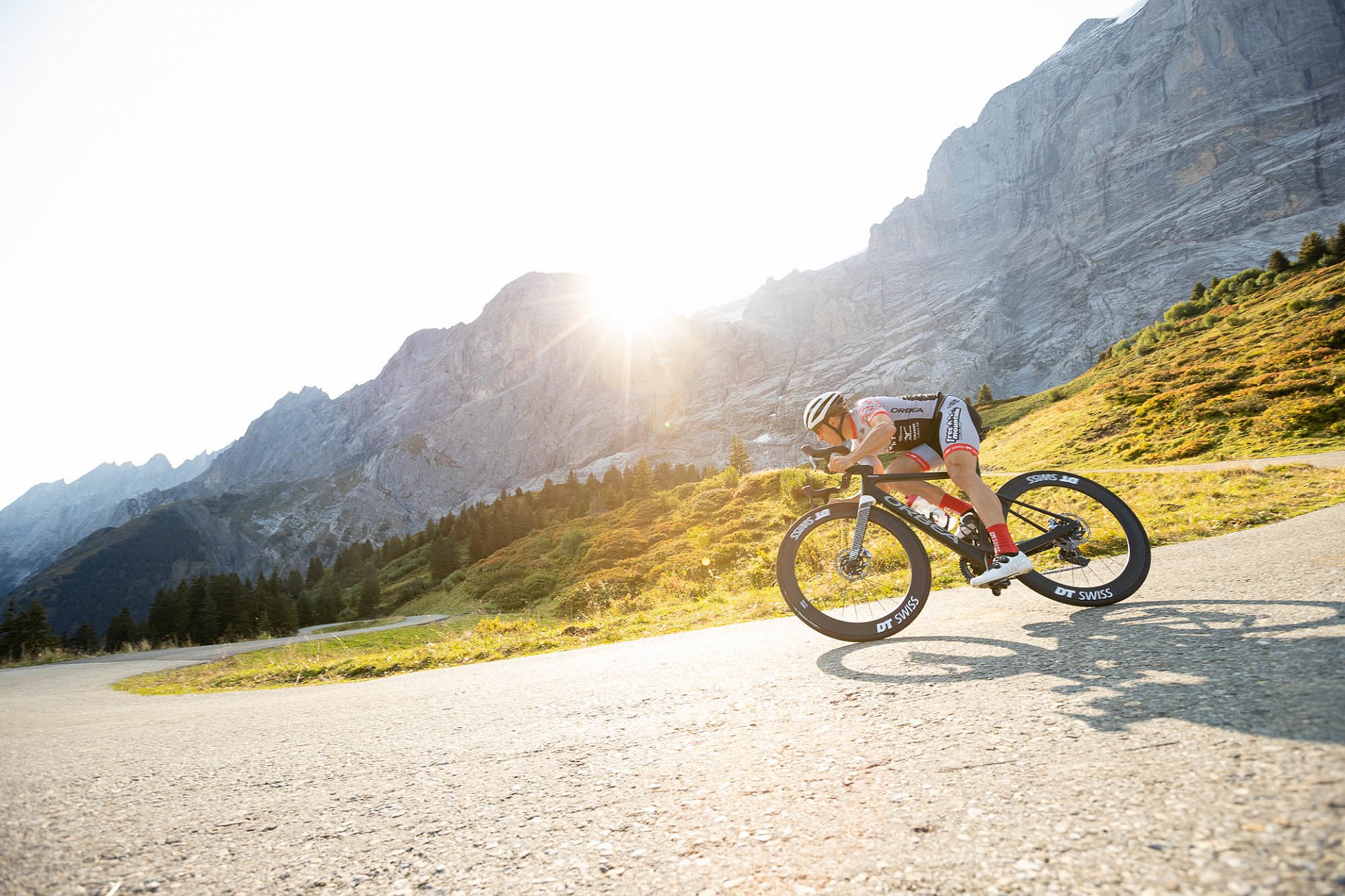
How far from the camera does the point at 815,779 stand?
88.8 inches

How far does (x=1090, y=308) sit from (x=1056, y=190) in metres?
62.9

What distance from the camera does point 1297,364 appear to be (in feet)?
87.5

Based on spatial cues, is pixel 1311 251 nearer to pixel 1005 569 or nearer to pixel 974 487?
pixel 974 487

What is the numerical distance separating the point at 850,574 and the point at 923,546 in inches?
28.4

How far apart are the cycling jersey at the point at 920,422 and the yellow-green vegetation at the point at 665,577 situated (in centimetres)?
291

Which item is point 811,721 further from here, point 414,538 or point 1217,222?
point 1217,222

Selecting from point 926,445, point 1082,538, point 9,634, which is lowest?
point 9,634

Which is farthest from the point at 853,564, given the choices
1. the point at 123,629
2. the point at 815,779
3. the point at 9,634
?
the point at 123,629

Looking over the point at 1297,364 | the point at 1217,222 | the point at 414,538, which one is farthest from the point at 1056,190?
the point at 414,538

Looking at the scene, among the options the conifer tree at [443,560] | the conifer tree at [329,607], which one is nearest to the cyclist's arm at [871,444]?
the conifer tree at [443,560]

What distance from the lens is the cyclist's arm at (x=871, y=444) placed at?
207 inches

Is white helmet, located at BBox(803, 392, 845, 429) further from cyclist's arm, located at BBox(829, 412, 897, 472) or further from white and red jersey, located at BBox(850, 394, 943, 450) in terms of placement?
cyclist's arm, located at BBox(829, 412, 897, 472)

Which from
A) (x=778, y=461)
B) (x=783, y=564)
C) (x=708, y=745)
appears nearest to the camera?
(x=708, y=745)

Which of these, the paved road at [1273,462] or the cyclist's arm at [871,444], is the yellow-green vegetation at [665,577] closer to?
the paved road at [1273,462]
